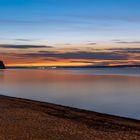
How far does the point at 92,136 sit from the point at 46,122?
3.94 meters

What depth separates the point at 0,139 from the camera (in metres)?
12.8

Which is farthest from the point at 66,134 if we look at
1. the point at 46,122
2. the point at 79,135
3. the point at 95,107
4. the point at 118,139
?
the point at 95,107

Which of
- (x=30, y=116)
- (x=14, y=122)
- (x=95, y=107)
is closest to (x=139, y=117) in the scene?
(x=95, y=107)

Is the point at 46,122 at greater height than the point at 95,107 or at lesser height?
greater

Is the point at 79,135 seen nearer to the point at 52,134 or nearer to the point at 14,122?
the point at 52,134

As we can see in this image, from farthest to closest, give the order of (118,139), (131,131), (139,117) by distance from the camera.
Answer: (139,117), (131,131), (118,139)

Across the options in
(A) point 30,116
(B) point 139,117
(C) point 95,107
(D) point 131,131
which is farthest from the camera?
(C) point 95,107

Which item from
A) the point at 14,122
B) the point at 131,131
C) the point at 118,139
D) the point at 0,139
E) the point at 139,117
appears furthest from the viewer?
the point at 139,117

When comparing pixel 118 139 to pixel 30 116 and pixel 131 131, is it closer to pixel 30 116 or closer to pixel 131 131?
pixel 131 131

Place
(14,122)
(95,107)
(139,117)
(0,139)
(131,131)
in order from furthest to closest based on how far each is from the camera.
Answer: (95,107) < (139,117) < (14,122) < (131,131) < (0,139)

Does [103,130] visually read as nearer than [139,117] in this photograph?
Yes

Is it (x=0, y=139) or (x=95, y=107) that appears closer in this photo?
(x=0, y=139)

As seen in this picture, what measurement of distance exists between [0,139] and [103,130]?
528 centimetres

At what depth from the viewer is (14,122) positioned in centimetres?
1700
